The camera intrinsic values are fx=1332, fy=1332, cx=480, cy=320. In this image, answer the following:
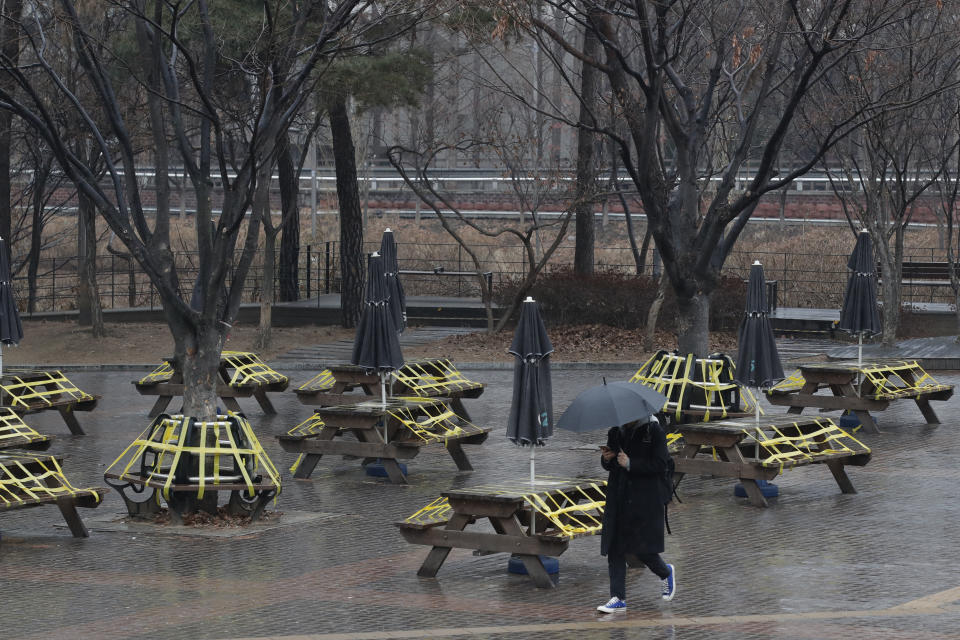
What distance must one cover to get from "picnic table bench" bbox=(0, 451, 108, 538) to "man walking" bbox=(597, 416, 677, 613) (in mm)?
4785

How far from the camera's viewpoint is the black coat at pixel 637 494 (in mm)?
8953

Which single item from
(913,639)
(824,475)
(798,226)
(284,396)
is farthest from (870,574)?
(798,226)

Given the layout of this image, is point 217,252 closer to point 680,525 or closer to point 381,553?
point 381,553

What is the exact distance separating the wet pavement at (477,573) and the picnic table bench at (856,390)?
213cm

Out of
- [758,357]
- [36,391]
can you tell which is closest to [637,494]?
[758,357]

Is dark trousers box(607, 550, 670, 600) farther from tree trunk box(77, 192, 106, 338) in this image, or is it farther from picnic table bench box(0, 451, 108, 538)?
tree trunk box(77, 192, 106, 338)

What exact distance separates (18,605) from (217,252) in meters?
4.65

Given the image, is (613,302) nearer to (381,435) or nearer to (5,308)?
(381,435)

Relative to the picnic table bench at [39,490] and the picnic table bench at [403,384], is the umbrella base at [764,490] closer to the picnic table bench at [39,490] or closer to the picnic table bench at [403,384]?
the picnic table bench at [403,384]

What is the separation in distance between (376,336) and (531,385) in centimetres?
454

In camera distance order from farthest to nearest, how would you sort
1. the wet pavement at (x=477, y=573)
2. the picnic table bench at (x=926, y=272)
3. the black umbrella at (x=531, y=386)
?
the picnic table bench at (x=926, y=272) < the black umbrella at (x=531, y=386) < the wet pavement at (x=477, y=573)

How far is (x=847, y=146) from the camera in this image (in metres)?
28.2

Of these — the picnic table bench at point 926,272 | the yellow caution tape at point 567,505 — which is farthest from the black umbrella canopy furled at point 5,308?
the picnic table bench at point 926,272

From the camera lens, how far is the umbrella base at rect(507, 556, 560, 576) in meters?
9.87
